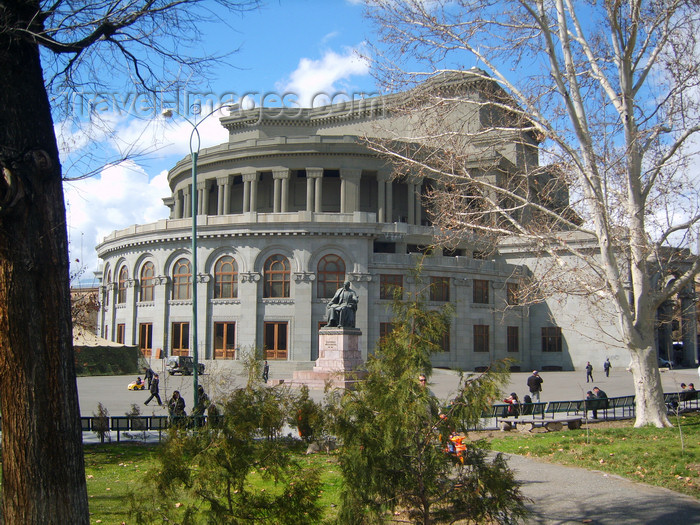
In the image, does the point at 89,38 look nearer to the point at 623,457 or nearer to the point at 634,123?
the point at 623,457

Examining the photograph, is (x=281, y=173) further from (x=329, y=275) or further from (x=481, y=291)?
(x=481, y=291)

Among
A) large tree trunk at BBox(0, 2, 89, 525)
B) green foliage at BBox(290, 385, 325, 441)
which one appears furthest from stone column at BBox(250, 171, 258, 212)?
large tree trunk at BBox(0, 2, 89, 525)

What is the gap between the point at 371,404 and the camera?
6980 mm

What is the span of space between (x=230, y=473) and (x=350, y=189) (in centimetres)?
4687

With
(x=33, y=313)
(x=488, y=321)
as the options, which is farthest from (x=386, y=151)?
(x=488, y=321)

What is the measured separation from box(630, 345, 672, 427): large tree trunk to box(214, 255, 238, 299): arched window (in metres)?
30.7

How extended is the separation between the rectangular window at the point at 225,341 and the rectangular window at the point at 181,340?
2.72 m

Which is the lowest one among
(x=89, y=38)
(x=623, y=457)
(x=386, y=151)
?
(x=623, y=457)

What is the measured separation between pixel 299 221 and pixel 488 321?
1555cm

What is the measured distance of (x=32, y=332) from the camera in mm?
5930

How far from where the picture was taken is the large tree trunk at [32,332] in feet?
19.2

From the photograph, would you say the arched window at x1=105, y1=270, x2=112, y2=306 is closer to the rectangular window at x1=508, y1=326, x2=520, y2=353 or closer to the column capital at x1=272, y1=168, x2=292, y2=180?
the column capital at x1=272, y1=168, x2=292, y2=180

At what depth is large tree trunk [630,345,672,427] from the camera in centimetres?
1758

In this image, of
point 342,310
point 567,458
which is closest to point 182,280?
point 342,310
